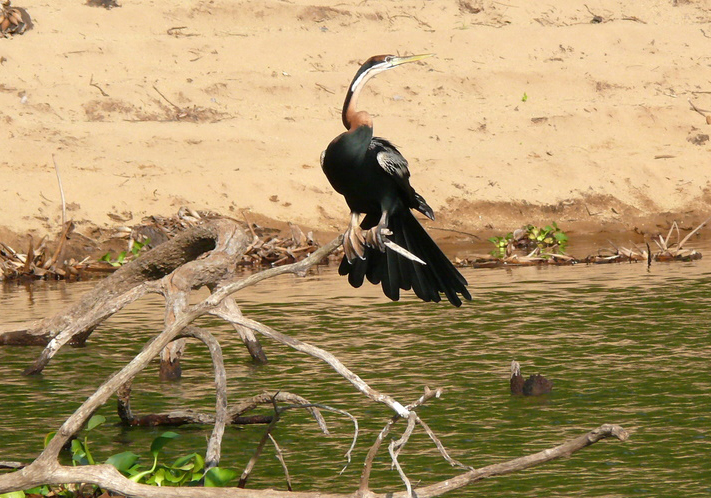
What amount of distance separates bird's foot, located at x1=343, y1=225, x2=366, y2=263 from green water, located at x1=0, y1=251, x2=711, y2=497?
133 centimetres

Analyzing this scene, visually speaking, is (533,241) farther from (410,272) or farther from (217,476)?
(217,476)

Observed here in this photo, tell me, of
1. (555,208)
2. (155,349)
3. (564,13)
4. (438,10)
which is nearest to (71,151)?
(555,208)

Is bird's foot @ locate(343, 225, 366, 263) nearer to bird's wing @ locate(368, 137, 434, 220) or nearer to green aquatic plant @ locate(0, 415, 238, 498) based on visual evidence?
bird's wing @ locate(368, 137, 434, 220)

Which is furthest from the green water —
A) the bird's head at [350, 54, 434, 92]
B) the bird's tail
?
the bird's head at [350, 54, 434, 92]

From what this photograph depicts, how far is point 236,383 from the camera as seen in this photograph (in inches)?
396

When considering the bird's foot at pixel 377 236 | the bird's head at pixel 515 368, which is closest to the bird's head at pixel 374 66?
the bird's foot at pixel 377 236

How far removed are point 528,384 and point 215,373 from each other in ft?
9.39

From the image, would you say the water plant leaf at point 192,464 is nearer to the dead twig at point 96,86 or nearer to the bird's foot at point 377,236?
the bird's foot at point 377,236

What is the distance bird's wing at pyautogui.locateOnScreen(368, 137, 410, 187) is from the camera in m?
7.47

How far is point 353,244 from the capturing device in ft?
24.4

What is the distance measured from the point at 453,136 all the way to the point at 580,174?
2.15 meters

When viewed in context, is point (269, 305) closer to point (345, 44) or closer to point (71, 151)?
point (71, 151)

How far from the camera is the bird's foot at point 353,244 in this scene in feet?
24.4

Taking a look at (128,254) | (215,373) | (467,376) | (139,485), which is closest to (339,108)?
(128,254)
